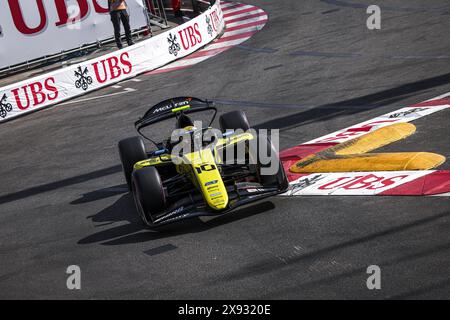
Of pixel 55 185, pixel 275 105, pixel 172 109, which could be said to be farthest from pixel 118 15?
pixel 172 109

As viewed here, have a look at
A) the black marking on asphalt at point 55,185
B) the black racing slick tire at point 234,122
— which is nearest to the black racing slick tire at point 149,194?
the black racing slick tire at point 234,122

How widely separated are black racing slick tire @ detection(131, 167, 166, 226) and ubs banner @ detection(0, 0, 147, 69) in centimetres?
1485

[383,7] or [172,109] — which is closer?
[172,109]

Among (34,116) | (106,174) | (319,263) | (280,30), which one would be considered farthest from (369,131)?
(280,30)

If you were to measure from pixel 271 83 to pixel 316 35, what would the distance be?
16.7 feet

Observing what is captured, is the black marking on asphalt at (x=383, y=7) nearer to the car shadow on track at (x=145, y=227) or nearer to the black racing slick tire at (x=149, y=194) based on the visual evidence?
the car shadow on track at (x=145, y=227)

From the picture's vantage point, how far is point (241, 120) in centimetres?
1149

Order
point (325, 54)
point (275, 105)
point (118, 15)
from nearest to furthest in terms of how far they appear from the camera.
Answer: point (275, 105)
point (325, 54)
point (118, 15)

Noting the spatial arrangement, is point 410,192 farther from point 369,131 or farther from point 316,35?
point 316,35

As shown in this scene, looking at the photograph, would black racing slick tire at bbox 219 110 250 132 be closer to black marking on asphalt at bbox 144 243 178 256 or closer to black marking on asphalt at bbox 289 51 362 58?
black marking on asphalt at bbox 144 243 178 256

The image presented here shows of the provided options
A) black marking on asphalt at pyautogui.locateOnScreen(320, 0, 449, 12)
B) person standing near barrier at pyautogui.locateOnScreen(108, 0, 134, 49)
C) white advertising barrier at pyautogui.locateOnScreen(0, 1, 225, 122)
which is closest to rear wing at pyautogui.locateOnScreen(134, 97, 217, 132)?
white advertising barrier at pyautogui.locateOnScreen(0, 1, 225, 122)

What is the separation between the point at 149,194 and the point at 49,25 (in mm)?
15381

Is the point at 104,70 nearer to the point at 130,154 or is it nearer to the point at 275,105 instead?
the point at 275,105

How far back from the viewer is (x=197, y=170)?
9633 mm
